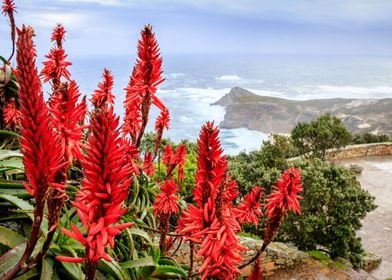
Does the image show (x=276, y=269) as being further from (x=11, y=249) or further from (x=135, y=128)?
(x=11, y=249)

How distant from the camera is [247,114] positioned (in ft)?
318

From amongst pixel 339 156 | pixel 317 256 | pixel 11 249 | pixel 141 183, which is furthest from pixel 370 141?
pixel 11 249

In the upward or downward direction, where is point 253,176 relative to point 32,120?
downward

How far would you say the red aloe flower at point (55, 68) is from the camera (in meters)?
2.78

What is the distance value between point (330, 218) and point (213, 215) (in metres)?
10.4

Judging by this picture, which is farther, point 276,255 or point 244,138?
point 244,138

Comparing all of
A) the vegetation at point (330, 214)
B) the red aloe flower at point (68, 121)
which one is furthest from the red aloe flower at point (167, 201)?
the vegetation at point (330, 214)

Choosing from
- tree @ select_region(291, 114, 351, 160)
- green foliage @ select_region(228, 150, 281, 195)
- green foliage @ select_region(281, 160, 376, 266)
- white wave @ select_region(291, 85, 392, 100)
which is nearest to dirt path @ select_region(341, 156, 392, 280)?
tree @ select_region(291, 114, 351, 160)

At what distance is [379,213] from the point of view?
59.8 ft

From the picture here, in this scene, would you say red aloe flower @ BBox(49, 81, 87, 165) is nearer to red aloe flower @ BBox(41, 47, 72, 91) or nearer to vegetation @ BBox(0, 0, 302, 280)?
vegetation @ BBox(0, 0, 302, 280)

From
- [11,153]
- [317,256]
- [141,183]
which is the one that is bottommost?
[317,256]

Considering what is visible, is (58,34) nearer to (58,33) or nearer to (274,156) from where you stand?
(58,33)

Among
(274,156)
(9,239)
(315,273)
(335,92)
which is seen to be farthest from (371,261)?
(335,92)

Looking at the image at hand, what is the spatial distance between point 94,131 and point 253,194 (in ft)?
7.06
